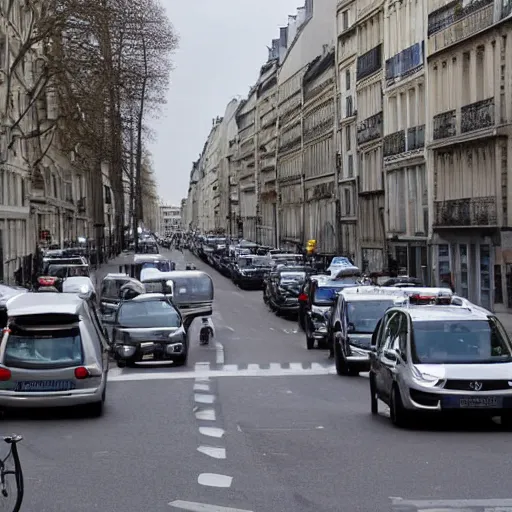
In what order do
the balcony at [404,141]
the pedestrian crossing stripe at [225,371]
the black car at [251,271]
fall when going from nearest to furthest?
the pedestrian crossing stripe at [225,371], the balcony at [404,141], the black car at [251,271]

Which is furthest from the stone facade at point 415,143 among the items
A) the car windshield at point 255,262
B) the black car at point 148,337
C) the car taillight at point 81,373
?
the car taillight at point 81,373

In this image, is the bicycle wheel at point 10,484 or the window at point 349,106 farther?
the window at point 349,106

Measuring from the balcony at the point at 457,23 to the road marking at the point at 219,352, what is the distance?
15.5 meters

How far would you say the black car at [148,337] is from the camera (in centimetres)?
3108

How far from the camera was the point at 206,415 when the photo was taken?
1962cm

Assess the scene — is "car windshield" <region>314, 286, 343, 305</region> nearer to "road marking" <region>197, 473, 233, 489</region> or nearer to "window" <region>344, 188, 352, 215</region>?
"road marking" <region>197, 473, 233, 489</region>

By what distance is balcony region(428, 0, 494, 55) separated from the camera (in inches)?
1866

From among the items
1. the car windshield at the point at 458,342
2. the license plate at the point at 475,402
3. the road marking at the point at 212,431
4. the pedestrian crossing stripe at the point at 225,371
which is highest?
the car windshield at the point at 458,342

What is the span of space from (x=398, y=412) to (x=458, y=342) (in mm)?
1246

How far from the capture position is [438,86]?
5366 cm

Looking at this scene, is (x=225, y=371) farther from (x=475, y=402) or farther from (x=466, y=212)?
(x=466, y=212)

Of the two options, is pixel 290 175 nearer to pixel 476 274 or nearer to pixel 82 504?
pixel 476 274

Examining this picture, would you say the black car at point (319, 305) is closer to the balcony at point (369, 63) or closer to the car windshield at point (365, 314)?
the car windshield at point (365, 314)

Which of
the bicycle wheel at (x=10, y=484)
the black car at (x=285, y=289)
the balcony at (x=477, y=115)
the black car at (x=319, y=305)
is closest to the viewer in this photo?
the bicycle wheel at (x=10, y=484)
